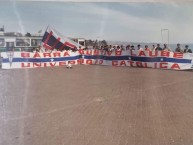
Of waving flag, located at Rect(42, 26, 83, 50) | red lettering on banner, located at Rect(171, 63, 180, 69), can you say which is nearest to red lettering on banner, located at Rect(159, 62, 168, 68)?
red lettering on banner, located at Rect(171, 63, 180, 69)

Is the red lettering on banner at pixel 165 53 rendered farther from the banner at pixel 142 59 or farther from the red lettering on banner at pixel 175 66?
the red lettering on banner at pixel 175 66

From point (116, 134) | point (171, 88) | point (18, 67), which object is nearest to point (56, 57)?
point (18, 67)

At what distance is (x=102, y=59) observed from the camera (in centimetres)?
1848

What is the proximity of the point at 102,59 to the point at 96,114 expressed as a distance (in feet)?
40.7

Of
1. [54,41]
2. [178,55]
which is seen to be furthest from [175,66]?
[54,41]

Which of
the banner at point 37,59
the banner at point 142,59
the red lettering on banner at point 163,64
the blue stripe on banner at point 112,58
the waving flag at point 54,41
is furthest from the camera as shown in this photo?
the waving flag at point 54,41

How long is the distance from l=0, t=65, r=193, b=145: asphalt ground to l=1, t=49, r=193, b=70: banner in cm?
526

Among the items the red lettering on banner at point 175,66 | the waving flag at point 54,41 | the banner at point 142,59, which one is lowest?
the red lettering on banner at point 175,66

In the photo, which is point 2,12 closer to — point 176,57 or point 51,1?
point 51,1

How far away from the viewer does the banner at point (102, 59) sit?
15.4 m

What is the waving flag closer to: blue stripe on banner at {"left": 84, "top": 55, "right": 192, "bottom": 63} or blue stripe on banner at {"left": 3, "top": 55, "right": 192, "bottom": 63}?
blue stripe on banner at {"left": 3, "top": 55, "right": 192, "bottom": 63}

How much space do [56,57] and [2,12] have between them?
14.5m

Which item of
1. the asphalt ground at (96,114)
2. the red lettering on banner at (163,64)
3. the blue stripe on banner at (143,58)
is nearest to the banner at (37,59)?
the blue stripe on banner at (143,58)

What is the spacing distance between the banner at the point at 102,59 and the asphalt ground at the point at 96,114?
5257 millimetres
